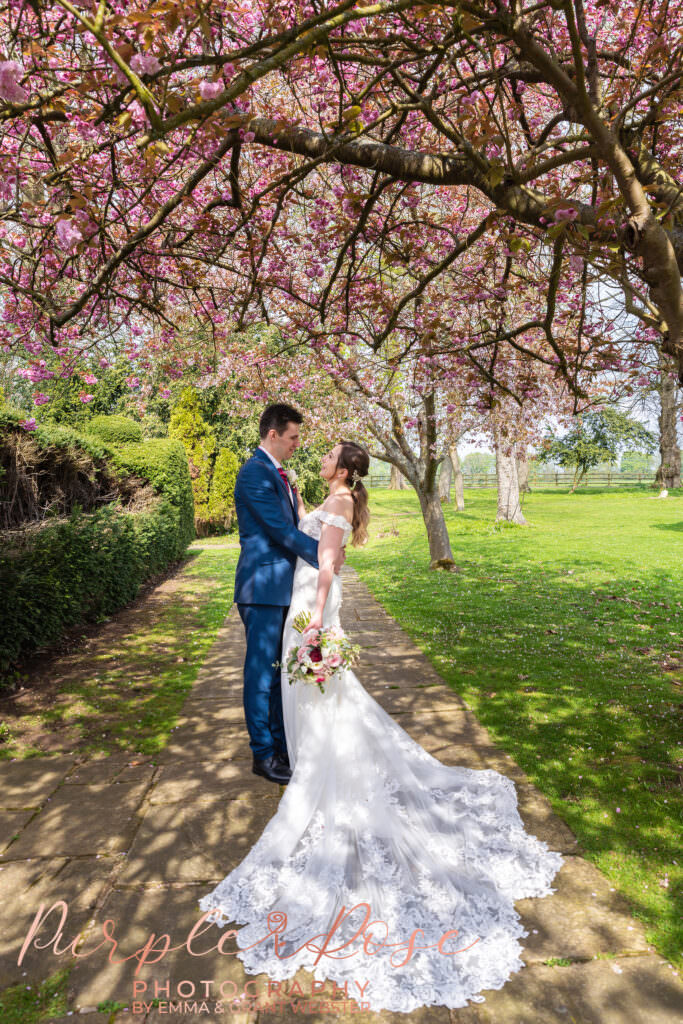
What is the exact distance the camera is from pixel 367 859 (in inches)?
115

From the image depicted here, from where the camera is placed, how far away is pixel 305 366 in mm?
14414

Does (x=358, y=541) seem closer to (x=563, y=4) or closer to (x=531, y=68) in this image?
(x=563, y=4)

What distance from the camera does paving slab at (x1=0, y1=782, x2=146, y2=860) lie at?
333 centimetres

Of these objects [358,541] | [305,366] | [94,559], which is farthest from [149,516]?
[358,541]

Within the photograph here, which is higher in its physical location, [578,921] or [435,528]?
[435,528]

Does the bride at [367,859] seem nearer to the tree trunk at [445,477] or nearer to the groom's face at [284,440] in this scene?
the groom's face at [284,440]

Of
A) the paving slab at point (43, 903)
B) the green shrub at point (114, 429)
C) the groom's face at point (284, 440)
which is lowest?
the paving slab at point (43, 903)

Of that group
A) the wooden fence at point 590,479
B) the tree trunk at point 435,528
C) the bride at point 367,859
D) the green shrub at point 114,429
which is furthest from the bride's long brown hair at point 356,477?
the wooden fence at point 590,479

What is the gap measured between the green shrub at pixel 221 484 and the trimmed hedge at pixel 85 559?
8.04 metres

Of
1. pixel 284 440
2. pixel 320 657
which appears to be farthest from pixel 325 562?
pixel 284 440

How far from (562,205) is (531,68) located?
2038 mm

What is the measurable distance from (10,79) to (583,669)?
6589mm

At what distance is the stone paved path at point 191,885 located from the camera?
2281 millimetres

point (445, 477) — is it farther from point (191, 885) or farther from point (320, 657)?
point (191, 885)
